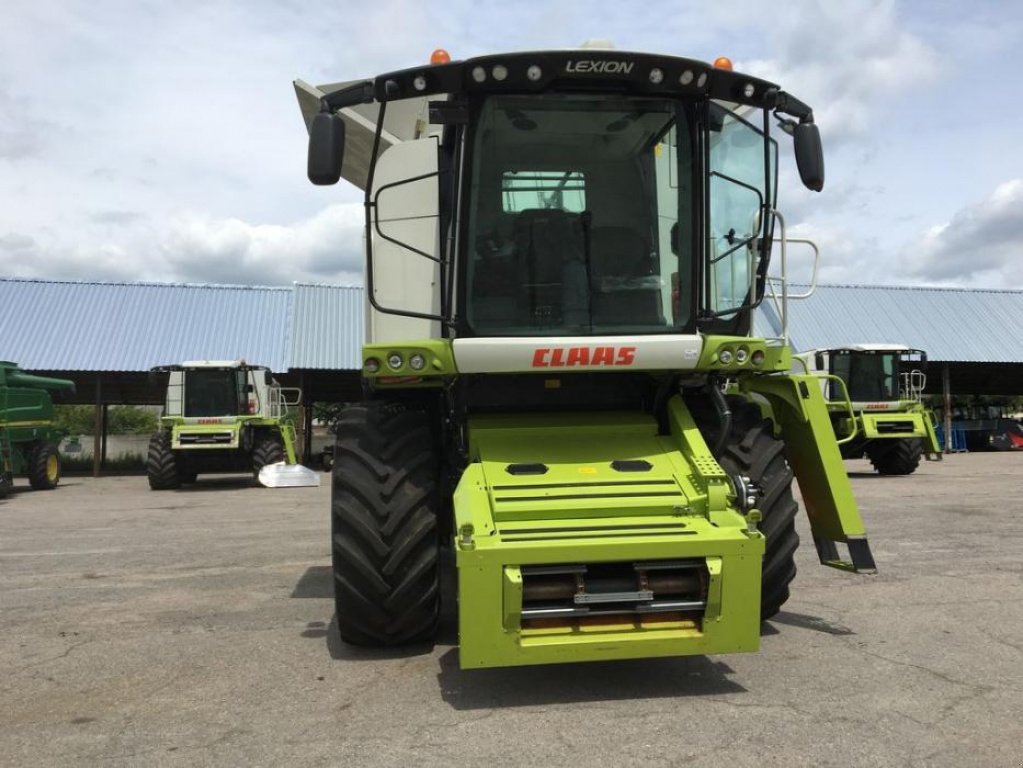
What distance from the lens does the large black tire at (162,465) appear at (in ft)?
62.7

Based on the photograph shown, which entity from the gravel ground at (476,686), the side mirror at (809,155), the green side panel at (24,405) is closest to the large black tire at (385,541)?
the gravel ground at (476,686)

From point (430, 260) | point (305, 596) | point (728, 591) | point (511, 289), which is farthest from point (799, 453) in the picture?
point (305, 596)

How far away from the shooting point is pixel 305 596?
6.68 m

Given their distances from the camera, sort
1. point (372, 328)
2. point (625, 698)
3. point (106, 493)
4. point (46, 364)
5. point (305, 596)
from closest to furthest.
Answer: point (625, 698)
point (372, 328)
point (305, 596)
point (106, 493)
point (46, 364)

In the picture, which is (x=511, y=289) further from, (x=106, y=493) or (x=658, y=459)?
(x=106, y=493)

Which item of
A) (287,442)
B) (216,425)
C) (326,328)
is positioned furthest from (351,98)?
(326,328)

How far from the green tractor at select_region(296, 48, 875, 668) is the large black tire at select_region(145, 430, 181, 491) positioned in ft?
49.6

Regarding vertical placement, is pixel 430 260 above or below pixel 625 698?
above

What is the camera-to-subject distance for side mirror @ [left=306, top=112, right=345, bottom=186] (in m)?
4.43

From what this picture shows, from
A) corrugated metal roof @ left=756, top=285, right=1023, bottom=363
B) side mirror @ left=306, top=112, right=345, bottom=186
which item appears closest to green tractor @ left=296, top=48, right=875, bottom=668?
side mirror @ left=306, top=112, right=345, bottom=186

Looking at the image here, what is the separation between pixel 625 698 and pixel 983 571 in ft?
15.0

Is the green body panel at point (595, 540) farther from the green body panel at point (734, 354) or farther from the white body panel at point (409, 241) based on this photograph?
the white body panel at point (409, 241)

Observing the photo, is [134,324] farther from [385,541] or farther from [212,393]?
[385,541]

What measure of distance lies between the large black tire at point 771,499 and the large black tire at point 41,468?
1824 centimetres
